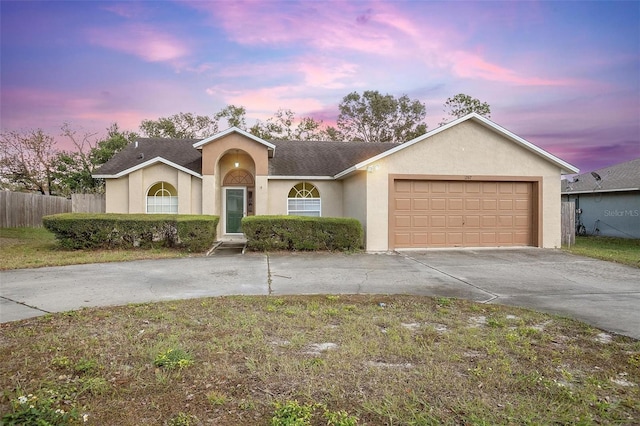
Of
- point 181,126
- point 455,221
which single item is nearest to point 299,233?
point 455,221

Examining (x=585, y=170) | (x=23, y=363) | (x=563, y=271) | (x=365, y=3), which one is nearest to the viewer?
(x=23, y=363)

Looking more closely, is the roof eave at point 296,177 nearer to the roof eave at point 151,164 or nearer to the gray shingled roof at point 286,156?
the gray shingled roof at point 286,156

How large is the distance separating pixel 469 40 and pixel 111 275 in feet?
46.0

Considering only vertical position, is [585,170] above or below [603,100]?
below

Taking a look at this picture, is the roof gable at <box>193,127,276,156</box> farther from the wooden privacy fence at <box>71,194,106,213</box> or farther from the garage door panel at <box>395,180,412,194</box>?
the wooden privacy fence at <box>71,194,106,213</box>

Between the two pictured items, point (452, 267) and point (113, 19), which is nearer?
point (452, 267)

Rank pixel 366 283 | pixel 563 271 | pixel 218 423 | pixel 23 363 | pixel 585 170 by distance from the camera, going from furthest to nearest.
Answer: pixel 585 170 → pixel 563 271 → pixel 366 283 → pixel 23 363 → pixel 218 423

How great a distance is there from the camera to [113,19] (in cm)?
1207

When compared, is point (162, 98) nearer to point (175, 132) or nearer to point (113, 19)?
point (113, 19)

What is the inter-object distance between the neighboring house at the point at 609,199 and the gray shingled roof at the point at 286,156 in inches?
490

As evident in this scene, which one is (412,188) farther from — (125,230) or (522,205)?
(125,230)

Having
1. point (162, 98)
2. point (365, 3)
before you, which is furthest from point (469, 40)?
point (162, 98)

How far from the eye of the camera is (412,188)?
13.1 meters

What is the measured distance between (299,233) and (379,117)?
2834 centimetres
